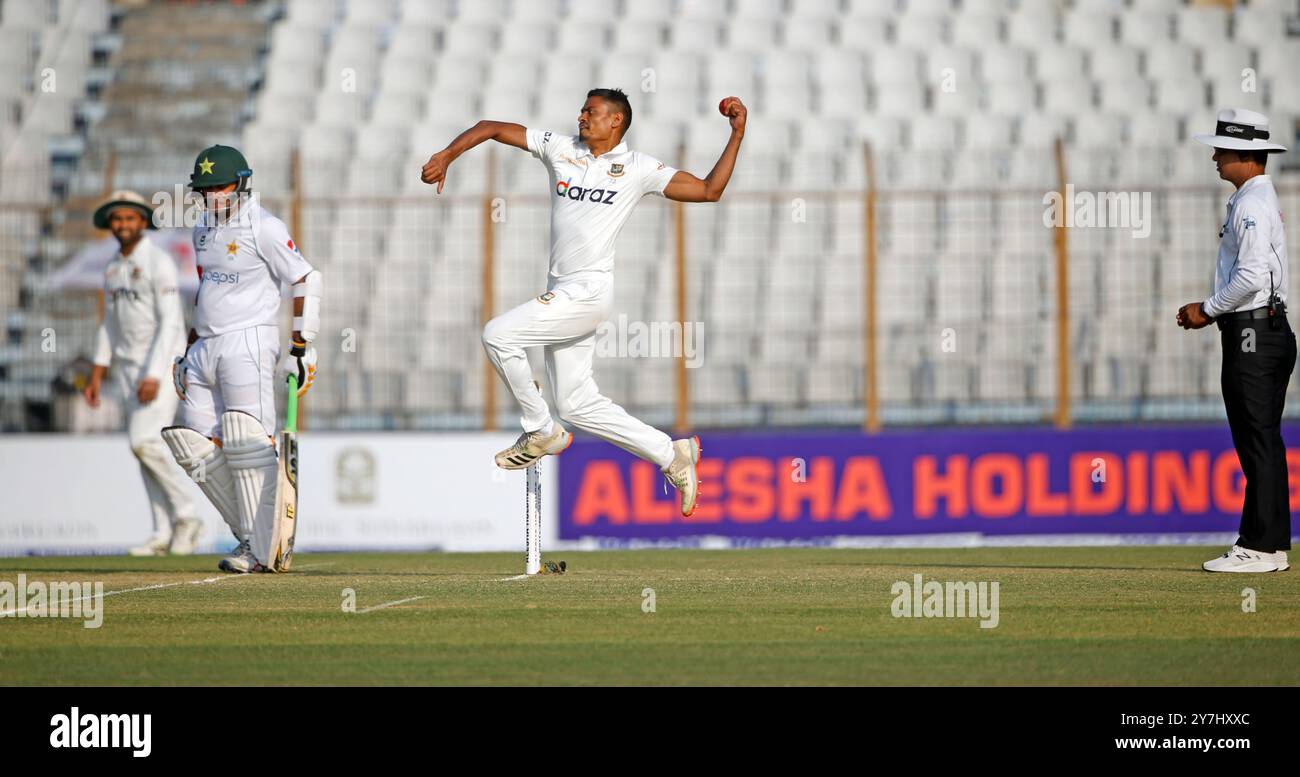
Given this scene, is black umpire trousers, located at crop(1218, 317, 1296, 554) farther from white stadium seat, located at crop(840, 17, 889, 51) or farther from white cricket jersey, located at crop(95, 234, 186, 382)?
white stadium seat, located at crop(840, 17, 889, 51)

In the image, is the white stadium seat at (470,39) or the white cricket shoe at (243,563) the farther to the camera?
the white stadium seat at (470,39)

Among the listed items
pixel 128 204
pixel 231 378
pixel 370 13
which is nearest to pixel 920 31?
pixel 370 13

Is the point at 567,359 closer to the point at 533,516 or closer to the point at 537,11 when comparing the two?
the point at 533,516

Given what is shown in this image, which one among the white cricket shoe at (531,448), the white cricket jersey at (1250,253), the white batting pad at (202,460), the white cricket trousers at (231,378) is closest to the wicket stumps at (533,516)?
the white cricket shoe at (531,448)

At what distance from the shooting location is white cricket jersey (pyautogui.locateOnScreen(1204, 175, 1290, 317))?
9.44 m

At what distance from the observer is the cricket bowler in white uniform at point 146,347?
1362cm

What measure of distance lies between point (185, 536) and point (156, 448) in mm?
751

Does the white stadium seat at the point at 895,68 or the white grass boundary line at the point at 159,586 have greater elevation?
the white stadium seat at the point at 895,68

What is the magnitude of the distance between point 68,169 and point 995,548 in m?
14.3

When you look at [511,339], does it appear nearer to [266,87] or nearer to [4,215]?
[4,215]

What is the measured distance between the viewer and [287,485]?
9.84 metres

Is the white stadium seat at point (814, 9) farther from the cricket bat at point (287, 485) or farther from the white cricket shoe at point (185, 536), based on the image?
the cricket bat at point (287, 485)

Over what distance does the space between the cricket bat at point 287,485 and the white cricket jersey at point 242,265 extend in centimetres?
56

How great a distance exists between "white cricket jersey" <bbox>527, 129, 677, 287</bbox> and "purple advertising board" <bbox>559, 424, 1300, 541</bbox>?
20.5 feet
